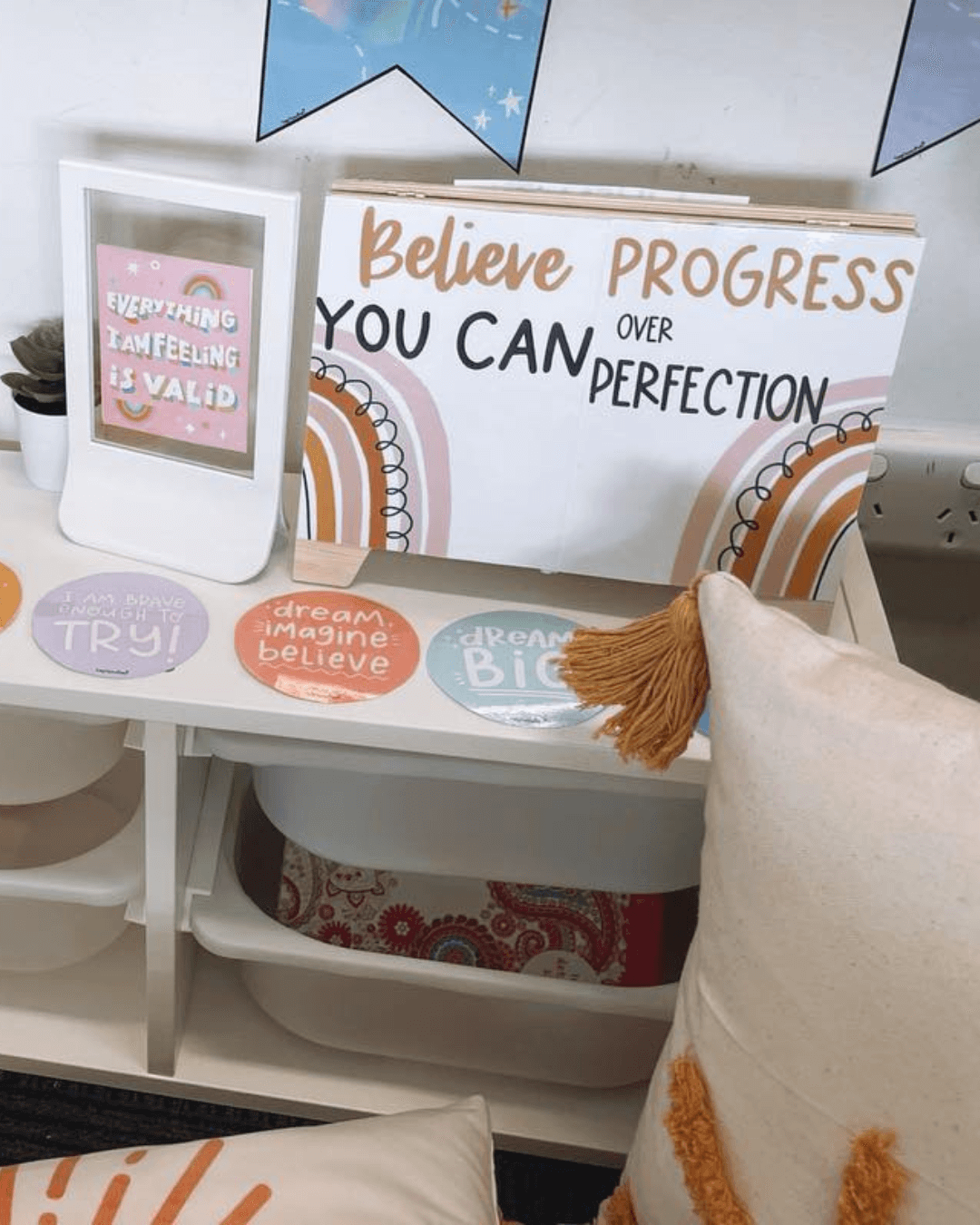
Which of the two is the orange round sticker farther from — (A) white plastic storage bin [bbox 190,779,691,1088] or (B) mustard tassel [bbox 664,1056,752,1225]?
(B) mustard tassel [bbox 664,1056,752,1225]

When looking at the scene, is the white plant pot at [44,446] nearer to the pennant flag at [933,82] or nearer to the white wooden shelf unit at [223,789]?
the white wooden shelf unit at [223,789]

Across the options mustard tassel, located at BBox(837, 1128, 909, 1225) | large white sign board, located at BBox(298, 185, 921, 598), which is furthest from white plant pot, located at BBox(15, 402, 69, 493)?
mustard tassel, located at BBox(837, 1128, 909, 1225)

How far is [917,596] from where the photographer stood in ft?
4.12

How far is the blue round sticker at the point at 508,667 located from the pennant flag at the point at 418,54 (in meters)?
0.37

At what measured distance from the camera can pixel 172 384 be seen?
101 centimetres

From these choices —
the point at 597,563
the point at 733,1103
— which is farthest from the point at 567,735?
the point at 733,1103

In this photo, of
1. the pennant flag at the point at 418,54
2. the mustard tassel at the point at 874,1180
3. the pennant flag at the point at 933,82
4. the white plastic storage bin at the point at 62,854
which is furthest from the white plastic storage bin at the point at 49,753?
the pennant flag at the point at 933,82

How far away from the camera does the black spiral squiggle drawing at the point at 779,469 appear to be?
3.09ft

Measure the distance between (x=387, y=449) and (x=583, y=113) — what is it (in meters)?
0.30

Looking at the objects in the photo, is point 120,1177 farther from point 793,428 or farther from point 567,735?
point 793,428

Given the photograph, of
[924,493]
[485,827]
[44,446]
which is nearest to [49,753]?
[44,446]

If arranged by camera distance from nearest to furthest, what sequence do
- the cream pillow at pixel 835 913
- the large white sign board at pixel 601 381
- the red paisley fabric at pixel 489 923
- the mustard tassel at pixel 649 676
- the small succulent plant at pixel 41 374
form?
the cream pillow at pixel 835 913
the mustard tassel at pixel 649 676
the large white sign board at pixel 601 381
the small succulent plant at pixel 41 374
the red paisley fabric at pixel 489 923

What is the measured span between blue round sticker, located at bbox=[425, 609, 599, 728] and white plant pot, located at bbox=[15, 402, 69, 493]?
1.17ft

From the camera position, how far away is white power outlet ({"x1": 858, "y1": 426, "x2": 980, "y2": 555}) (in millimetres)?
1148
